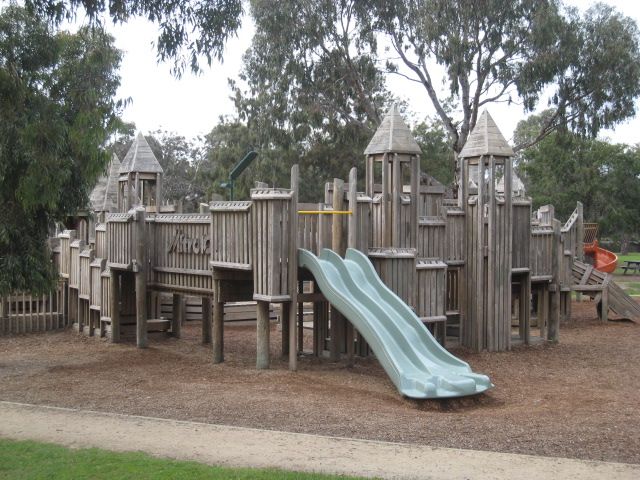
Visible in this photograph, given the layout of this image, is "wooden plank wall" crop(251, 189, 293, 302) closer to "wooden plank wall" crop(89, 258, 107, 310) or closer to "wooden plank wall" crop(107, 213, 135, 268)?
"wooden plank wall" crop(107, 213, 135, 268)

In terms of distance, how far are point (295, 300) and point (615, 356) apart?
6.51 metres

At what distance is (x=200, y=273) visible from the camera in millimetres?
14641

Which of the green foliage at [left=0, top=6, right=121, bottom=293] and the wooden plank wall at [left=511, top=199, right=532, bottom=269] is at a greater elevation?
the green foliage at [left=0, top=6, right=121, bottom=293]

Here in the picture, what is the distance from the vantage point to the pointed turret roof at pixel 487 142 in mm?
15891

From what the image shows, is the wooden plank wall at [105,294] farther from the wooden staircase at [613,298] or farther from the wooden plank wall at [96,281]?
the wooden staircase at [613,298]

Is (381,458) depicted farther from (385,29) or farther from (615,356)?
(385,29)

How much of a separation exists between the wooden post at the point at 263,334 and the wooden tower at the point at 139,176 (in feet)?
24.6

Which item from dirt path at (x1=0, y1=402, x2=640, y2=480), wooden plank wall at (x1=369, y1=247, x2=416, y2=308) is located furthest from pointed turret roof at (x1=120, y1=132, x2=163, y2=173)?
dirt path at (x1=0, y1=402, x2=640, y2=480)

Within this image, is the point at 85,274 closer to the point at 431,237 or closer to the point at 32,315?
the point at 32,315

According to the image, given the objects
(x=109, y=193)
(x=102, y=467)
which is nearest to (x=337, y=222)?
(x=102, y=467)

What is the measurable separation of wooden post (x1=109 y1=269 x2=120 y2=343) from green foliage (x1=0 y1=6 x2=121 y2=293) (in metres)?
3.98

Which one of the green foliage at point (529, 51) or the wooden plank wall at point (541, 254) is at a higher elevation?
the green foliage at point (529, 51)

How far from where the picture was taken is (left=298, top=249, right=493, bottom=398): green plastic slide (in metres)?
10.6

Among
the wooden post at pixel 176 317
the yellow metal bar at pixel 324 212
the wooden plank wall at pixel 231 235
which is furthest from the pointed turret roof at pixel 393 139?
the wooden post at pixel 176 317
